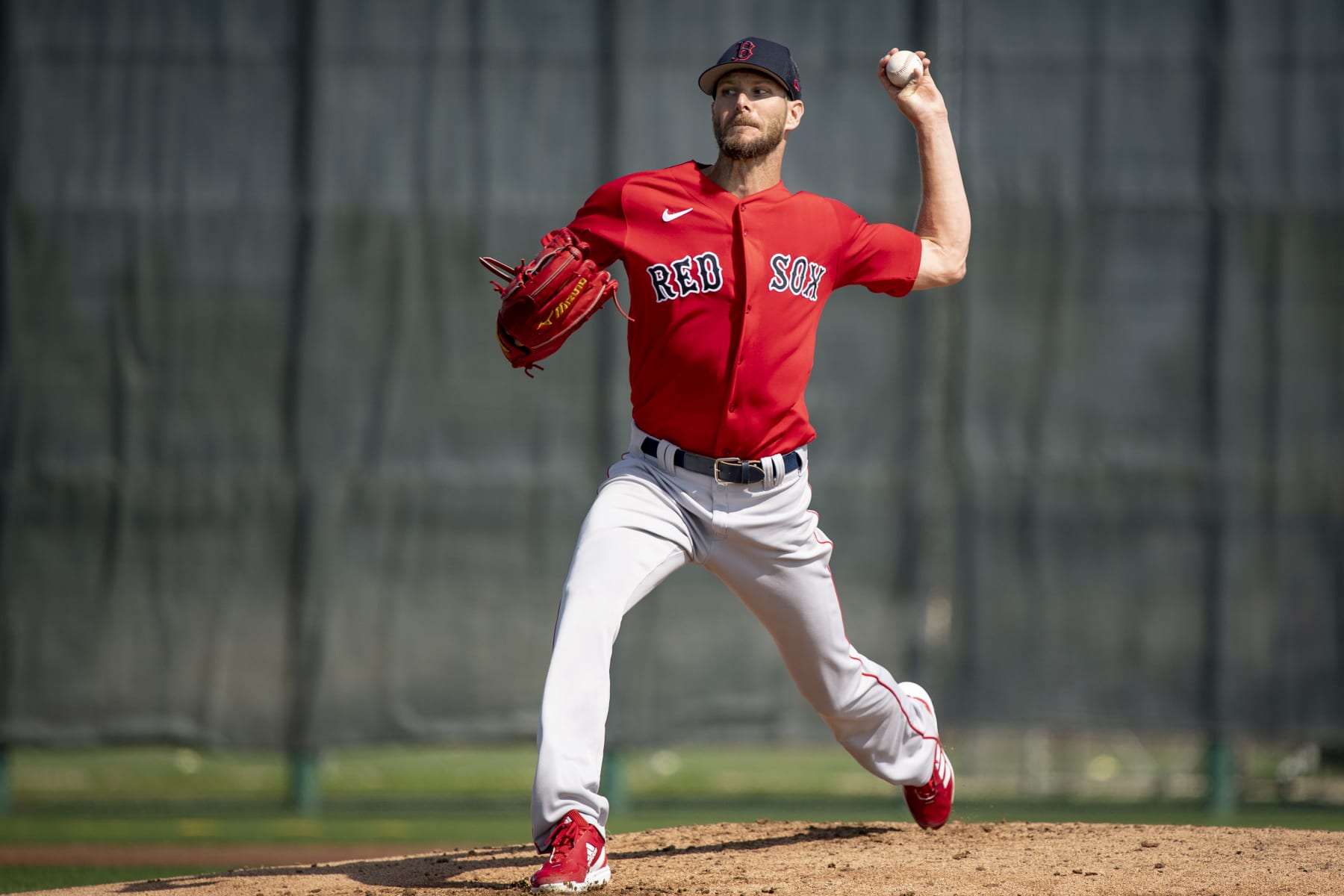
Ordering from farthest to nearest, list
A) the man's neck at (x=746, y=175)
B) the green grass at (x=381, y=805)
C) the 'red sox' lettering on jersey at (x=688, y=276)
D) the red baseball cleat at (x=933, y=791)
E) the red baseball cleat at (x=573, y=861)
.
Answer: the green grass at (x=381, y=805), the red baseball cleat at (x=933, y=791), the man's neck at (x=746, y=175), the 'red sox' lettering on jersey at (x=688, y=276), the red baseball cleat at (x=573, y=861)

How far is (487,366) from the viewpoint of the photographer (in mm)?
6309

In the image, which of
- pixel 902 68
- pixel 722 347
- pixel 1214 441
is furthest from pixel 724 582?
pixel 1214 441

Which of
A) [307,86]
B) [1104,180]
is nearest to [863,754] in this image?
[1104,180]

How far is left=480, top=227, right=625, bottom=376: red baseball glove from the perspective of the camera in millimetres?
3018

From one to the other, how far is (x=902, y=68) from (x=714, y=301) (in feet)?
2.93

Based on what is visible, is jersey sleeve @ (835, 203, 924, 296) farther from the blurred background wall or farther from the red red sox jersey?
the blurred background wall

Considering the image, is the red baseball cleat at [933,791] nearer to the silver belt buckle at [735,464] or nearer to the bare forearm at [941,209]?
the silver belt buckle at [735,464]

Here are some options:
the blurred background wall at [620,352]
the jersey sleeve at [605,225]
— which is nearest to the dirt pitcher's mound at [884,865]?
the jersey sleeve at [605,225]

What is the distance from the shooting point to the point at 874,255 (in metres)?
3.44

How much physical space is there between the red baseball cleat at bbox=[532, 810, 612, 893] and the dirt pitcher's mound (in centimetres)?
7

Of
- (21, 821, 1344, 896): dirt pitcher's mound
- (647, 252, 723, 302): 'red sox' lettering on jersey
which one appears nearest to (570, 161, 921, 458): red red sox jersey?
(647, 252, 723, 302): 'red sox' lettering on jersey

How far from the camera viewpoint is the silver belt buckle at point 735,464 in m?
3.18

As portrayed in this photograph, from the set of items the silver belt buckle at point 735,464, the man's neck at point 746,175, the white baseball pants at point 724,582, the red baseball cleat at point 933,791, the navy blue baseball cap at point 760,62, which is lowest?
the red baseball cleat at point 933,791

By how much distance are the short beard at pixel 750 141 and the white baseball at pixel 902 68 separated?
0.40m
